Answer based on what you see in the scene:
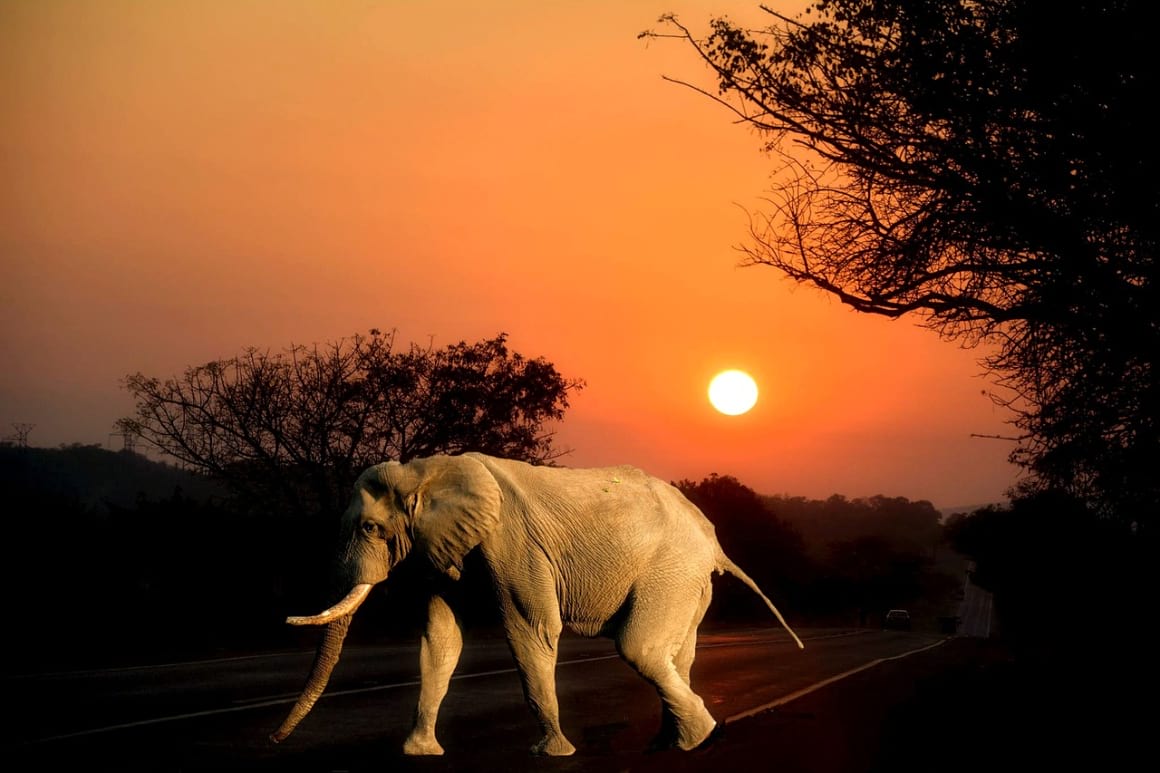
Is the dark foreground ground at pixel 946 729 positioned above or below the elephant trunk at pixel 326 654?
below

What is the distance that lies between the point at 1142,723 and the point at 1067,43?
6596mm

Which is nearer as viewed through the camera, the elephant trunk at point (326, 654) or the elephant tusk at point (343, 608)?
the elephant tusk at point (343, 608)

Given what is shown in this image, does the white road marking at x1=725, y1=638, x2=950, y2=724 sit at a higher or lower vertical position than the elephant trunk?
lower

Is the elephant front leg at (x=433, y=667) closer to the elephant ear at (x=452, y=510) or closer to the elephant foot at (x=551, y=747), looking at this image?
the elephant ear at (x=452, y=510)

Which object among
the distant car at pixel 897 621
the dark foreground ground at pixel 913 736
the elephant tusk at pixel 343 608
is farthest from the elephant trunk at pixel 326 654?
the distant car at pixel 897 621

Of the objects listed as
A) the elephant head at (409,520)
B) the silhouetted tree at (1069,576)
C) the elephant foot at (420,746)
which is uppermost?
the elephant head at (409,520)

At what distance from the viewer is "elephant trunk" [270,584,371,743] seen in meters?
8.98

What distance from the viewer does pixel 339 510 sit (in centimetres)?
3209

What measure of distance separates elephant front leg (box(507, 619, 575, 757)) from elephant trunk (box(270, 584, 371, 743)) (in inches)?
40.4

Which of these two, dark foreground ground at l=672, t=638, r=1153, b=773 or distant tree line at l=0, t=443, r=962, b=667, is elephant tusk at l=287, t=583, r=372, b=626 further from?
distant tree line at l=0, t=443, r=962, b=667

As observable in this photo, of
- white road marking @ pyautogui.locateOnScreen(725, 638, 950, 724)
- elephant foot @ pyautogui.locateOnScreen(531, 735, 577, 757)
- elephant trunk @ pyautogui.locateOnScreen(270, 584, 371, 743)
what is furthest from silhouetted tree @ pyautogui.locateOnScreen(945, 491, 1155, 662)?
elephant trunk @ pyautogui.locateOnScreen(270, 584, 371, 743)

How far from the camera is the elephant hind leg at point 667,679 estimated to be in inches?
363

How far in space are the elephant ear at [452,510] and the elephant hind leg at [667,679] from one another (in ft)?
4.06

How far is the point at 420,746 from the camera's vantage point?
9227 mm
